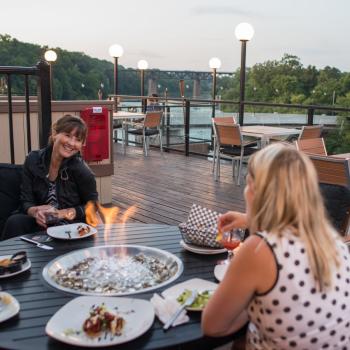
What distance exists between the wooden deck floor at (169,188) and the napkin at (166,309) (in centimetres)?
305

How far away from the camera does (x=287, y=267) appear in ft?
3.72

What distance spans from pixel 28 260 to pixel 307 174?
3.82ft

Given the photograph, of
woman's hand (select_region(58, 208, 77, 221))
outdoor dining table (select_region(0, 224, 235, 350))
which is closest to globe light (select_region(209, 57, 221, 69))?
woman's hand (select_region(58, 208, 77, 221))

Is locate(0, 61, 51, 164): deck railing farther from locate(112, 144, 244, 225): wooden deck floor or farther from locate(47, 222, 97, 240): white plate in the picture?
locate(47, 222, 97, 240): white plate

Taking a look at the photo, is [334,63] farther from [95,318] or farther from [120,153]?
[95,318]

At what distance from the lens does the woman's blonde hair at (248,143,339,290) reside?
114 centimetres

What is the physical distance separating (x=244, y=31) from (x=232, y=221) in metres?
6.71

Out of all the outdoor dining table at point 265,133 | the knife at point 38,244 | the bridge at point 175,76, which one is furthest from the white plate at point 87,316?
the bridge at point 175,76

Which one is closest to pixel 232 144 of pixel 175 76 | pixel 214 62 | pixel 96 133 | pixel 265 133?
pixel 265 133

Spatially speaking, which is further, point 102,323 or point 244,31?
point 244,31

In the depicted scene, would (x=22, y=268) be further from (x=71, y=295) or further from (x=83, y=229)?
(x=83, y=229)

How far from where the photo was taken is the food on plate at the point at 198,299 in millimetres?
1403

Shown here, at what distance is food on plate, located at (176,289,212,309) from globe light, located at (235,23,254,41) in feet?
22.9

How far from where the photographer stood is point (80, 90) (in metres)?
20.8
